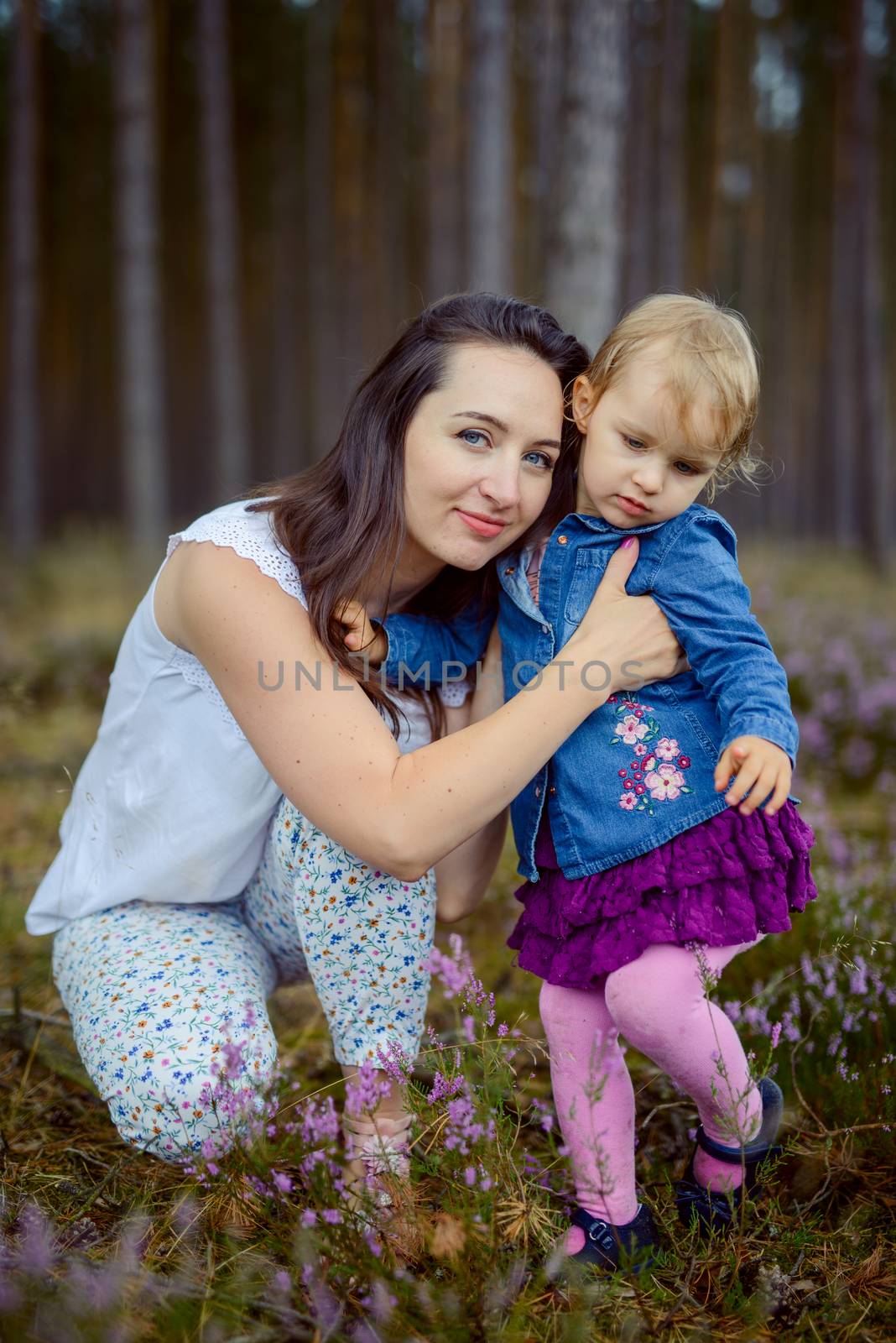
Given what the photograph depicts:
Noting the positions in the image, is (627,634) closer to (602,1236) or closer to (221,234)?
(602,1236)

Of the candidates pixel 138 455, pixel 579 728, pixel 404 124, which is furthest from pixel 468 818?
pixel 404 124

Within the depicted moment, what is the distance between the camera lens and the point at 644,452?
6.44 feet

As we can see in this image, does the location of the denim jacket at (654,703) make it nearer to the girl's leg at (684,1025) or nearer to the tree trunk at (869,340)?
the girl's leg at (684,1025)

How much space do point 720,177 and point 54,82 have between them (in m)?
10.8

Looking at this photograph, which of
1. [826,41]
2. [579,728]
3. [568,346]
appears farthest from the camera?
[826,41]

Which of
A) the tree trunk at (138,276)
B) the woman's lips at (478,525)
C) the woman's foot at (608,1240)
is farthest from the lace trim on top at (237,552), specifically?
the tree trunk at (138,276)

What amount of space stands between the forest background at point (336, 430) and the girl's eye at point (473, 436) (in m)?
0.57

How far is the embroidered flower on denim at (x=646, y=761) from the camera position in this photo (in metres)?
1.90

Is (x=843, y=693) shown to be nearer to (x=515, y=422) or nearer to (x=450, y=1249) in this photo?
(x=515, y=422)

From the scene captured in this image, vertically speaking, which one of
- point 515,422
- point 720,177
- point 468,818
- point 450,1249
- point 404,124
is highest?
point 404,124

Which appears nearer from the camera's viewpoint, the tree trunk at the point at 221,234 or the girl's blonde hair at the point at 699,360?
the girl's blonde hair at the point at 699,360

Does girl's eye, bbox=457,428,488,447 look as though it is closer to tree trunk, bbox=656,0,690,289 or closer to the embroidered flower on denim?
the embroidered flower on denim

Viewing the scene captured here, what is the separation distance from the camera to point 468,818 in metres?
1.85

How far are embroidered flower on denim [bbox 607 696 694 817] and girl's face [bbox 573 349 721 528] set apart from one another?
382 millimetres
